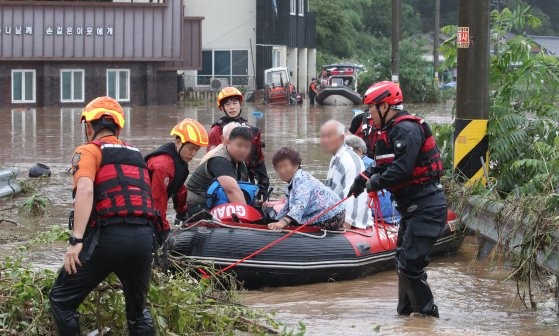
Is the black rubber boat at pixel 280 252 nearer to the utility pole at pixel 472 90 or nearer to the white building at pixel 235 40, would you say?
the utility pole at pixel 472 90

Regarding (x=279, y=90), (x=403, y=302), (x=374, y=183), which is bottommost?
(x=403, y=302)

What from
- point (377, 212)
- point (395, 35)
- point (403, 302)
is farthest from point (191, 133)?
point (395, 35)

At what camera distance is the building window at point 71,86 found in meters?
39.2

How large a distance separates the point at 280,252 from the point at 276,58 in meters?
42.9

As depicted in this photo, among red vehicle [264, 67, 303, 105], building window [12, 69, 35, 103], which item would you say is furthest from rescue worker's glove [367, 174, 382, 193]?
red vehicle [264, 67, 303, 105]

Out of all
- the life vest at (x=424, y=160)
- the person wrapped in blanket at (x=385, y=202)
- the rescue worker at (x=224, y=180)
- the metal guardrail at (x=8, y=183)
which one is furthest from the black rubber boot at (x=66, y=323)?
the metal guardrail at (x=8, y=183)

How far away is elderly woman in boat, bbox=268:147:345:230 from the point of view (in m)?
9.01

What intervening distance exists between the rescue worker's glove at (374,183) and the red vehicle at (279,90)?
34.9 metres

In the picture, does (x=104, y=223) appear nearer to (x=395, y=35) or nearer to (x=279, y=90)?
(x=395, y=35)

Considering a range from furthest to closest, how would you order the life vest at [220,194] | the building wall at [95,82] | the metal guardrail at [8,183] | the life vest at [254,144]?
the building wall at [95,82], the metal guardrail at [8,183], the life vest at [254,144], the life vest at [220,194]

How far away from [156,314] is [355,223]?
3.65 metres

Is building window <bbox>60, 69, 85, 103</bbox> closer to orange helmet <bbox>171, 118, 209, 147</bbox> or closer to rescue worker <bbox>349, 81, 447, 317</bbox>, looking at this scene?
orange helmet <bbox>171, 118, 209, 147</bbox>

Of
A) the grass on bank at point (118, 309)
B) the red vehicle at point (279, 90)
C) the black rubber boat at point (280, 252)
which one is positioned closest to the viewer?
the grass on bank at point (118, 309)

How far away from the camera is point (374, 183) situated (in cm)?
745
